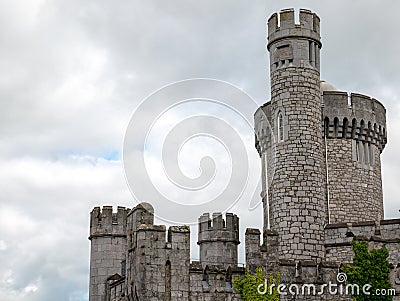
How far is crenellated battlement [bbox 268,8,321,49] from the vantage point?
35.1 meters

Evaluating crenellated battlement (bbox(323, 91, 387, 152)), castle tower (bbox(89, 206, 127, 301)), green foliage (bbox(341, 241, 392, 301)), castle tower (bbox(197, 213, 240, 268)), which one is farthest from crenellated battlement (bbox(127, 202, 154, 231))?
crenellated battlement (bbox(323, 91, 387, 152))

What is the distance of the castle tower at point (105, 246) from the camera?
35.2 meters

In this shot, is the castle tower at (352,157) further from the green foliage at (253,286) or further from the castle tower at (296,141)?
the green foliage at (253,286)

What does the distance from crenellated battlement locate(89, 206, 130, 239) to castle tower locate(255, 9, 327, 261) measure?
262 inches

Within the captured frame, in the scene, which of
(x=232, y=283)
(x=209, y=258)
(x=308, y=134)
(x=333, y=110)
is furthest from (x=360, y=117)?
(x=232, y=283)

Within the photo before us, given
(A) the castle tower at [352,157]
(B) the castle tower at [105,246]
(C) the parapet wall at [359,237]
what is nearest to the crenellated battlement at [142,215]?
(B) the castle tower at [105,246]

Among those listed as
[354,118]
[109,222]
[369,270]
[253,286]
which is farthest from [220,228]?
[354,118]

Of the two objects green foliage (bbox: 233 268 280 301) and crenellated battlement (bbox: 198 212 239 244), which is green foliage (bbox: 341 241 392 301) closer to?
green foliage (bbox: 233 268 280 301)

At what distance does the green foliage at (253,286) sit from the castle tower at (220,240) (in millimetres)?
6144

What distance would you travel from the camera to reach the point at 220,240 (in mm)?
35531

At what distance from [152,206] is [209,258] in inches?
291

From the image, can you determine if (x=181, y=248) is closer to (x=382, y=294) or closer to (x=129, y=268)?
(x=129, y=268)

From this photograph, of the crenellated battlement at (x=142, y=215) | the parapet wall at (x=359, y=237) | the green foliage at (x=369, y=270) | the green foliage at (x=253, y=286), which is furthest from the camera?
the parapet wall at (x=359, y=237)

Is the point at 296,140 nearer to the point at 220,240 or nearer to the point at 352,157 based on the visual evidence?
the point at 352,157
